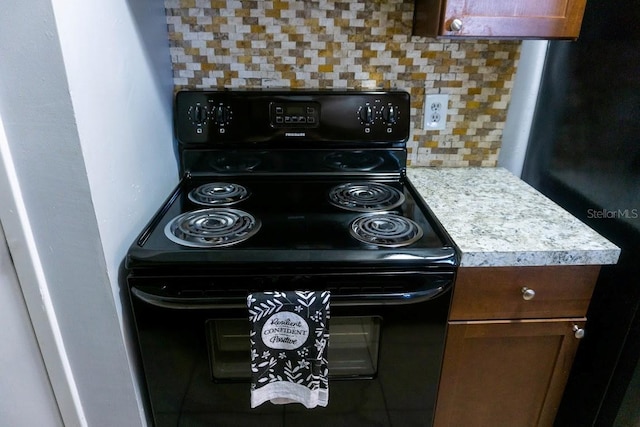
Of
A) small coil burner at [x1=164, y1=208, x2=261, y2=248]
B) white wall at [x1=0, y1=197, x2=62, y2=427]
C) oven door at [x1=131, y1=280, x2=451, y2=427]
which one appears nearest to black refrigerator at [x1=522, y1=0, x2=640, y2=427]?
oven door at [x1=131, y1=280, x2=451, y2=427]

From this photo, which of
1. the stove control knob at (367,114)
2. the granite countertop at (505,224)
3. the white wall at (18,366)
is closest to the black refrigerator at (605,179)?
the granite countertop at (505,224)

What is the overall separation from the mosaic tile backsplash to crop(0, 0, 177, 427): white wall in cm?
20

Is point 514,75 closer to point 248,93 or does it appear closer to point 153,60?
point 248,93

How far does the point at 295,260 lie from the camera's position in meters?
0.93

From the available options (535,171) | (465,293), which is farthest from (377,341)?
(535,171)

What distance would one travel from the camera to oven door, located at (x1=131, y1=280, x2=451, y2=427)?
0.97 metres

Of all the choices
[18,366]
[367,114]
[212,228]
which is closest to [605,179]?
[367,114]

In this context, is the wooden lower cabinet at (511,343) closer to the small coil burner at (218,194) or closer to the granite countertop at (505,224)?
the granite countertop at (505,224)

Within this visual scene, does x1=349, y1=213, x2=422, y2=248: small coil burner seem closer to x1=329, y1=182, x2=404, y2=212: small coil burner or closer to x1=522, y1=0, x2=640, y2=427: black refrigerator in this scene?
x1=329, y1=182, x2=404, y2=212: small coil burner

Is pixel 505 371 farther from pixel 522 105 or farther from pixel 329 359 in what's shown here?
pixel 522 105

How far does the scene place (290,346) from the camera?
0.96 meters

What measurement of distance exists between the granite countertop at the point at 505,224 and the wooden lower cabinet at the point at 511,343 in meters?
0.04

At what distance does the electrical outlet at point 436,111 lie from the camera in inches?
55.7

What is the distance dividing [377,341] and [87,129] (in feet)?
2.59
